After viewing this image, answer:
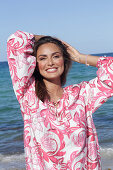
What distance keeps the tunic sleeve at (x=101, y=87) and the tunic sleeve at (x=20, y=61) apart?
513 millimetres

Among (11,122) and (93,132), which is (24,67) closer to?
(93,132)

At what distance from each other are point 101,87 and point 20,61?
2.22 ft

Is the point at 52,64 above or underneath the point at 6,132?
above

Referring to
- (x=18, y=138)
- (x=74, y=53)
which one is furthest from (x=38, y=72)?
(x=18, y=138)

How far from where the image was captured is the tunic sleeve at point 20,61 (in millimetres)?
2441

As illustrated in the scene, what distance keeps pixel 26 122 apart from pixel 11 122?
6.95 meters

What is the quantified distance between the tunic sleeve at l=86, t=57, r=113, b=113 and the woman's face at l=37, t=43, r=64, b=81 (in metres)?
0.30

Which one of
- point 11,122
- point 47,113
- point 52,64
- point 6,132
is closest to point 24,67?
point 52,64

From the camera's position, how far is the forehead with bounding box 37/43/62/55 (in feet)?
8.30

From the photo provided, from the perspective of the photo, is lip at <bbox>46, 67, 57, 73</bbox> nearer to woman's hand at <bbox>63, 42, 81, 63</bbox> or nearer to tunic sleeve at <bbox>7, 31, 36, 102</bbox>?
tunic sleeve at <bbox>7, 31, 36, 102</bbox>

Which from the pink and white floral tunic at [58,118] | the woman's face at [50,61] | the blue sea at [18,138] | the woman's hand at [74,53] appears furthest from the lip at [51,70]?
the blue sea at [18,138]

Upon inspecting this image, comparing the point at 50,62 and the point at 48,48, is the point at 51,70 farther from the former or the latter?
the point at 48,48

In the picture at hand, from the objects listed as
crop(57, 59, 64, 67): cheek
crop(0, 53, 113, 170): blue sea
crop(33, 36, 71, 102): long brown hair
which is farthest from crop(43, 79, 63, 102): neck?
crop(0, 53, 113, 170): blue sea

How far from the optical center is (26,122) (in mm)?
2418
